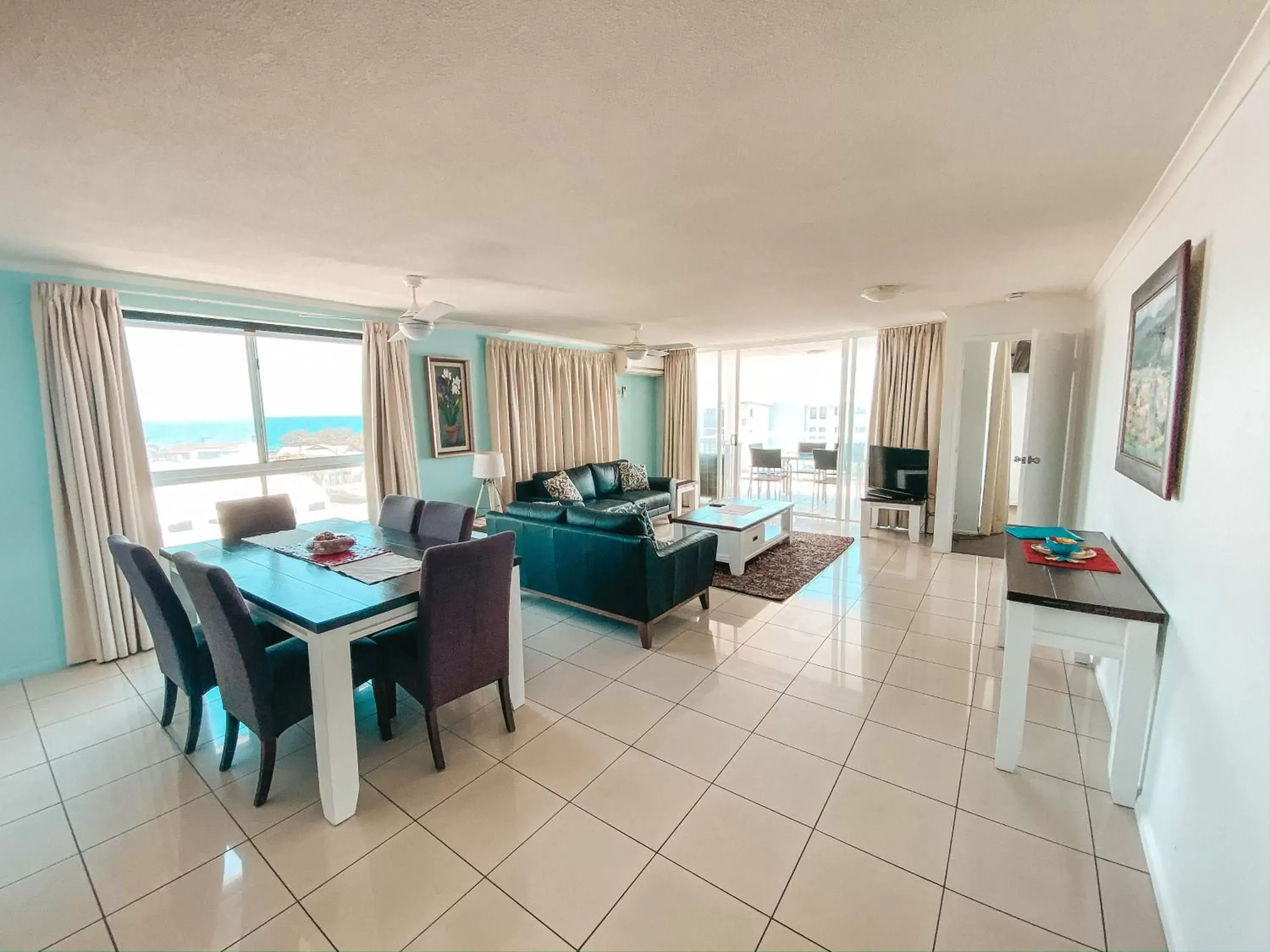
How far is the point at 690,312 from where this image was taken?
470 centimetres

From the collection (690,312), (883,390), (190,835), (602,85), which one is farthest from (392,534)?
(883,390)

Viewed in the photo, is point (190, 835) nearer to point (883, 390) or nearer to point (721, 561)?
point (721, 561)

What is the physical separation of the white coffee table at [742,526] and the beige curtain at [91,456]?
3703mm

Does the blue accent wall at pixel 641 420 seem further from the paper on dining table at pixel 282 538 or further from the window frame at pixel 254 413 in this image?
the paper on dining table at pixel 282 538

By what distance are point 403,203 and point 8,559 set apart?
316 cm

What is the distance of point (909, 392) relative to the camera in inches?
226

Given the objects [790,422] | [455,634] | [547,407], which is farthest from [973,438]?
[455,634]

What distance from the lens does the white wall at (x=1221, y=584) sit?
44.5 inches

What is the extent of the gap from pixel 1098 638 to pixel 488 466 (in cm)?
443

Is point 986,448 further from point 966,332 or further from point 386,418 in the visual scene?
point 386,418

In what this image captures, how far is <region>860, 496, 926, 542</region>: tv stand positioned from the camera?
18.0ft

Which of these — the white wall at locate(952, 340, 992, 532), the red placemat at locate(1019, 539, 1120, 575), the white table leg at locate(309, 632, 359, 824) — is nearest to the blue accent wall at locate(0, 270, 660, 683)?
the white table leg at locate(309, 632, 359, 824)

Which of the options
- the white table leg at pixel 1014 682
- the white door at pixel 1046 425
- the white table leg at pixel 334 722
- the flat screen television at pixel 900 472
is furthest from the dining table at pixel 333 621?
the flat screen television at pixel 900 472

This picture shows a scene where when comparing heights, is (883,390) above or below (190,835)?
above
